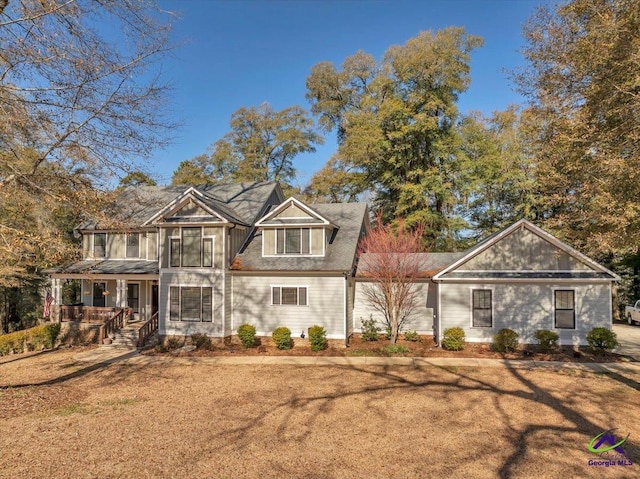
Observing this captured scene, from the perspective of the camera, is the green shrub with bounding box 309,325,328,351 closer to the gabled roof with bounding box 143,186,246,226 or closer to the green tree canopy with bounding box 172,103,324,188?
the gabled roof with bounding box 143,186,246,226

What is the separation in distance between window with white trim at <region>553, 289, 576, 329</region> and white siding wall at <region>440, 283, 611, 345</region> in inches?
5.6

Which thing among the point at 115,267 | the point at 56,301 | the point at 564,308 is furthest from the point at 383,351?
the point at 56,301

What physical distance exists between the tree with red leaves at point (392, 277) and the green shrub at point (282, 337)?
455cm

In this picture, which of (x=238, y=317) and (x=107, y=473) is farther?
(x=238, y=317)

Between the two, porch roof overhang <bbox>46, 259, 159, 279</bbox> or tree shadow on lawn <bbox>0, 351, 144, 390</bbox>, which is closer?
tree shadow on lawn <bbox>0, 351, 144, 390</bbox>

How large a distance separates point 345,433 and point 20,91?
9852mm

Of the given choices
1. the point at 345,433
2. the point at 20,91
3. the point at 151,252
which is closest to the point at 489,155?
the point at 151,252

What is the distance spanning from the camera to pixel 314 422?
9.13m

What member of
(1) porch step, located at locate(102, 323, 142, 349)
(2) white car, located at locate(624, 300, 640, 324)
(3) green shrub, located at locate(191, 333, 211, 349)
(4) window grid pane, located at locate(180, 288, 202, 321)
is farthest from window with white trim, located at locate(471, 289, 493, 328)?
(2) white car, located at locate(624, 300, 640, 324)

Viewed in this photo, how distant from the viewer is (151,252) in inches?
863

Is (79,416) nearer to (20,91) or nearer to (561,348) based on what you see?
(20,91)

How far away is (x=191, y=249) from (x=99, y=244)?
7144mm

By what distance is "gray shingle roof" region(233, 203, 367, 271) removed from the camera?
60.6 ft

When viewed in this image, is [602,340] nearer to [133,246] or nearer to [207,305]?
[207,305]
